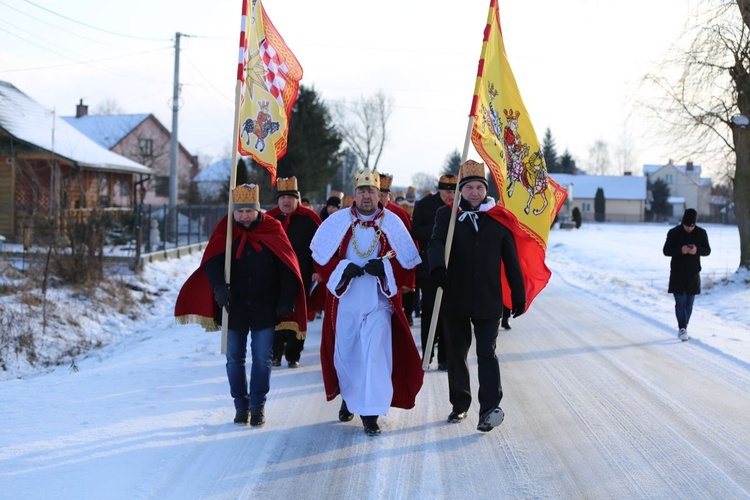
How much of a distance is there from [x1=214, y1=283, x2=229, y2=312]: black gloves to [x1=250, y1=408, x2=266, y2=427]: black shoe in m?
0.96

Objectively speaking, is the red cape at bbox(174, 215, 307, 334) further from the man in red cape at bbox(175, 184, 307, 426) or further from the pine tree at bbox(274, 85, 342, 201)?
the pine tree at bbox(274, 85, 342, 201)

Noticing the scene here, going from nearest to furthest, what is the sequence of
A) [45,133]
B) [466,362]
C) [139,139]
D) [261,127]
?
[466,362]
[261,127]
[45,133]
[139,139]

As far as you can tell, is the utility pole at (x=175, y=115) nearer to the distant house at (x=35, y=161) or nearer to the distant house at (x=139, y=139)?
the distant house at (x=35, y=161)

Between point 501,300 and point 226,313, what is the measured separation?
2.23 metres

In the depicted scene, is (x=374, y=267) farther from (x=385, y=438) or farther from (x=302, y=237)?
(x=302, y=237)

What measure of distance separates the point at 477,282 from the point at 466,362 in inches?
28.5

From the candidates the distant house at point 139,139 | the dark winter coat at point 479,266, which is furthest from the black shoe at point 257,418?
the distant house at point 139,139

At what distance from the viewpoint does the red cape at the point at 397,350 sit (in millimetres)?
6560

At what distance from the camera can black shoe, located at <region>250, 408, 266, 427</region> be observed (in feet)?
21.4

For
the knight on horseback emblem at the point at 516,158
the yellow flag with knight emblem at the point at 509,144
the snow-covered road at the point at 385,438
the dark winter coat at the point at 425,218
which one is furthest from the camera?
the dark winter coat at the point at 425,218

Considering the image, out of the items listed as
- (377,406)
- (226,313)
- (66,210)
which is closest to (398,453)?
(377,406)

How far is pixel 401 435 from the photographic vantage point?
20.9 ft

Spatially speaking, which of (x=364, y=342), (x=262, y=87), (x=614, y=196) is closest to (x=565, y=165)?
(x=614, y=196)

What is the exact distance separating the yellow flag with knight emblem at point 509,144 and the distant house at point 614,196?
90.4 meters
